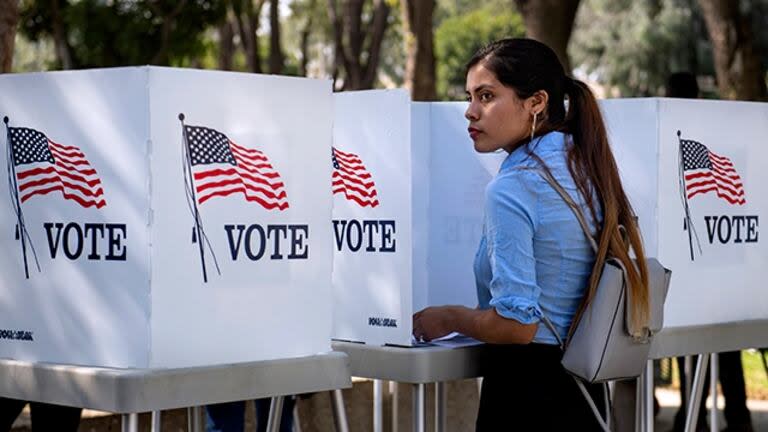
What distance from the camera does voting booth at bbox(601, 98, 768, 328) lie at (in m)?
Answer: 4.67

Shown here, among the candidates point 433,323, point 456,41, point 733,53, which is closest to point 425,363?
point 433,323

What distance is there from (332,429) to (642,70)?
25.6 m

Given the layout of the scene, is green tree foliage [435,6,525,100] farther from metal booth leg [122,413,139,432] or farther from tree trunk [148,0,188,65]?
metal booth leg [122,413,139,432]

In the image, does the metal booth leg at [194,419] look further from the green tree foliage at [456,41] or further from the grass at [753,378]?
the green tree foliage at [456,41]

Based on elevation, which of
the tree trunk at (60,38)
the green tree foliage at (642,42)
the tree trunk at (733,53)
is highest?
the green tree foliage at (642,42)

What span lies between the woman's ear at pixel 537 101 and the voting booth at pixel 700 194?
101 centimetres

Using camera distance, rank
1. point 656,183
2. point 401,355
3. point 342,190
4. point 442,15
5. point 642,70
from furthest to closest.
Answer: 1. point 442,15
2. point 642,70
3. point 656,183
4. point 342,190
5. point 401,355

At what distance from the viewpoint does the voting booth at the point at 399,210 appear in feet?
13.7

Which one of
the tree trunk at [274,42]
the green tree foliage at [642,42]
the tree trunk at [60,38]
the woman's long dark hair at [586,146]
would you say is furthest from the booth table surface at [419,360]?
the green tree foliage at [642,42]

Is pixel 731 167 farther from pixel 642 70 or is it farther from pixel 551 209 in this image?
pixel 642 70

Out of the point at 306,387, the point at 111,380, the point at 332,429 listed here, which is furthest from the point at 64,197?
the point at 332,429

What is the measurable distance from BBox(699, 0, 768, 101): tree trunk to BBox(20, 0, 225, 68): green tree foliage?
244 inches

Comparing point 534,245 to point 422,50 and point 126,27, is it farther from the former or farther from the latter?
point 126,27

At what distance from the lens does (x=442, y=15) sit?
7388 cm
